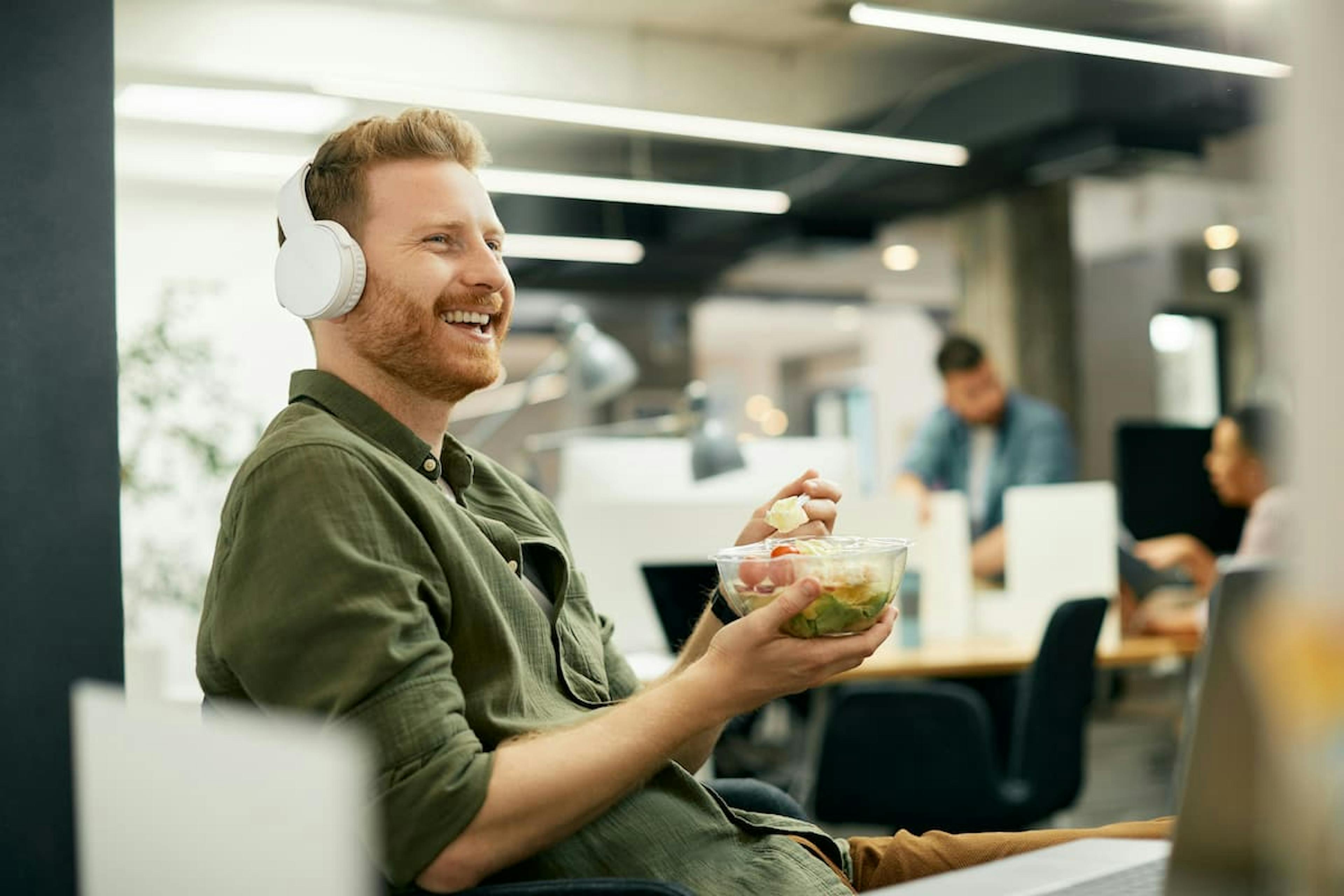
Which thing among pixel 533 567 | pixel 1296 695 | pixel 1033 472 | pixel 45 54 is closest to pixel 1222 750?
pixel 1296 695

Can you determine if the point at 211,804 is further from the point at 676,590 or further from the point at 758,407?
the point at 758,407

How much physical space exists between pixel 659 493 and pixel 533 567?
239 centimetres

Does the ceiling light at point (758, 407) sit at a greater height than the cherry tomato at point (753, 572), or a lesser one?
greater

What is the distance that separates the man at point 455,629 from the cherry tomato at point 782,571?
4 cm

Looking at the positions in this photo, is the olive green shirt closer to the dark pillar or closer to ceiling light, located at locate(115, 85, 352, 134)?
ceiling light, located at locate(115, 85, 352, 134)

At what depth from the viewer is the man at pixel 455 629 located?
117 cm

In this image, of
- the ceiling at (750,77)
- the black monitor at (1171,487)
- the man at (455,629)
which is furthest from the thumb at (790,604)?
the ceiling at (750,77)

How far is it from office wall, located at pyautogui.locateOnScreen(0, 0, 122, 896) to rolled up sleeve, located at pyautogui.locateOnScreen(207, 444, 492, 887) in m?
0.36

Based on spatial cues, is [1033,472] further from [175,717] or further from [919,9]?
[175,717]

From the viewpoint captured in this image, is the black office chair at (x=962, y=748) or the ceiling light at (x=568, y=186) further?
the ceiling light at (x=568, y=186)

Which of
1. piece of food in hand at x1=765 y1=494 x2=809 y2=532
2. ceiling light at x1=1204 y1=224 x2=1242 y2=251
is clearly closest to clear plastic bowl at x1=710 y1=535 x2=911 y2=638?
piece of food in hand at x1=765 y1=494 x2=809 y2=532

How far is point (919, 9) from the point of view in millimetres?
6004

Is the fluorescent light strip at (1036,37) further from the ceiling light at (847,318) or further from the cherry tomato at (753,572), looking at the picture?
the ceiling light at (847,318)

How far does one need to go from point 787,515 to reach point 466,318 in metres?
0.44
